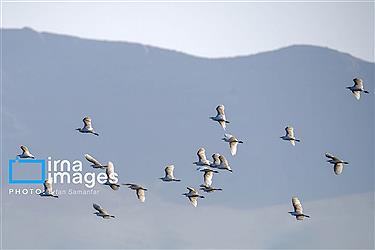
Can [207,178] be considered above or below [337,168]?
above

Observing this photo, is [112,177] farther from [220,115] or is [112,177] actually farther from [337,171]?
[337,171]

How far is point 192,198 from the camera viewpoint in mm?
78125

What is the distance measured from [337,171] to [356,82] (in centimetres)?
607

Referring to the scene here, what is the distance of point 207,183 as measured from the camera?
77.3 m

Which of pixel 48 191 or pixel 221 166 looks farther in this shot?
pixel 48 191

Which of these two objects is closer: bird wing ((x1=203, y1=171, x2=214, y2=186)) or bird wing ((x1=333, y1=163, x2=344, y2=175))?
bird wing ((x1=333, y1=163, x2=344, y2=175))

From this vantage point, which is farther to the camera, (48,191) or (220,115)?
(48,191)

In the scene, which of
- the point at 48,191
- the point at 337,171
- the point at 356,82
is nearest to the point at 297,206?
the point at 337,171

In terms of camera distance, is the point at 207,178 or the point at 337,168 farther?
the point at 207,178

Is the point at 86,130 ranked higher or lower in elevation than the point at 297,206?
higher

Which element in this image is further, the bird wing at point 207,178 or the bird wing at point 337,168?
the bird wing at point 207,178

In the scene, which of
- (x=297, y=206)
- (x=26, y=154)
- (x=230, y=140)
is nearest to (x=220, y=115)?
(x=230, y=140)

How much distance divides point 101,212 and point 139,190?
2.27 metres

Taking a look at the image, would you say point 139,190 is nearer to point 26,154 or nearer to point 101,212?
point 101,212
